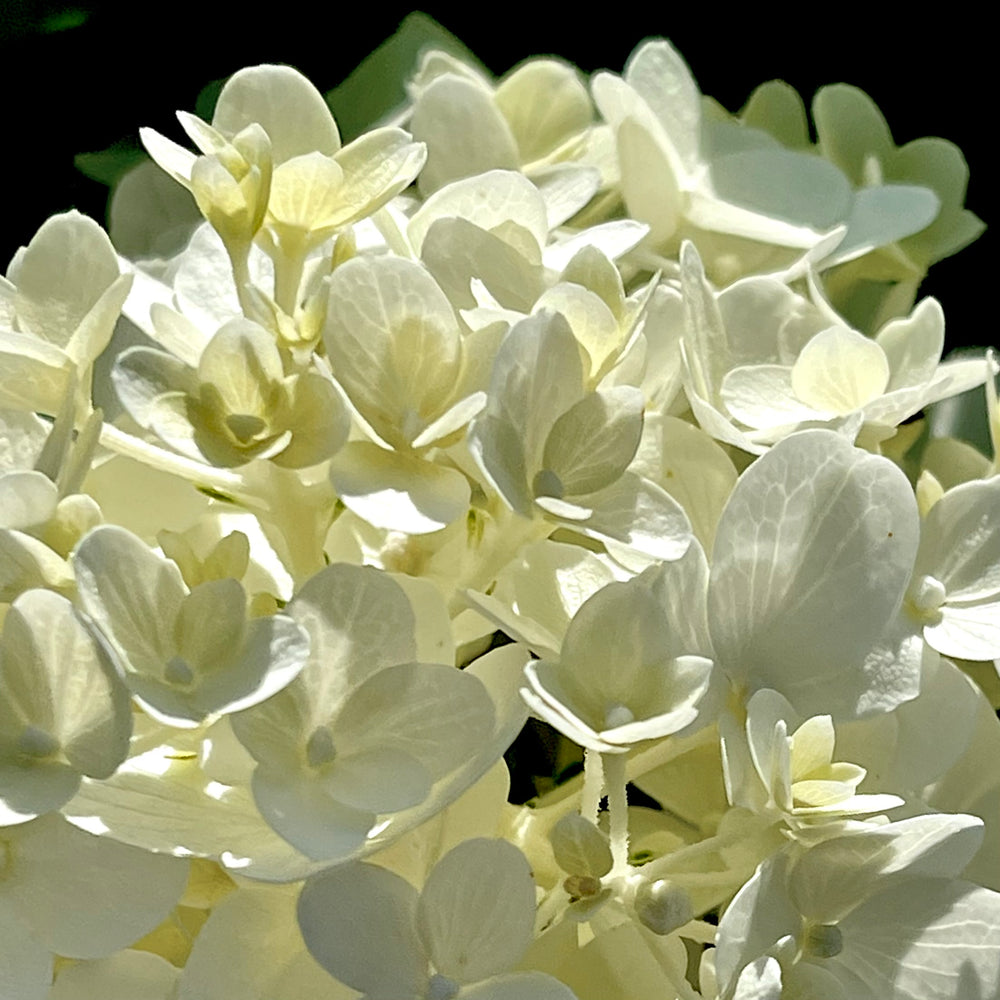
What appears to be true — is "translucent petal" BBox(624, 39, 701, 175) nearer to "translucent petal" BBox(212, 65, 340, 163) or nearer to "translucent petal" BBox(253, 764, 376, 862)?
"translucent petal" BBox(212, 65, 340, 163)

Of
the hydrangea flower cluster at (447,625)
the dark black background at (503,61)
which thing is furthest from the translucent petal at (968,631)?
the dark black background at (503,61)

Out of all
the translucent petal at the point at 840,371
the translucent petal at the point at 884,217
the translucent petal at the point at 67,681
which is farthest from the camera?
the translucent petal at the point at 884,217

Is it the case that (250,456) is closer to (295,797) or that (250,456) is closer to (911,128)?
(295,797)

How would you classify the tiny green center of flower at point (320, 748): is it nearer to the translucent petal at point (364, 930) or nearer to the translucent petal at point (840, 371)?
the translucent petal at point (364, 930)

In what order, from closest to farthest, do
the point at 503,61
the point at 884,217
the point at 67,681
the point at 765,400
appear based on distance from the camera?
1. the point at 67,681
2. the point at 765,400
3. the point at 884,217
4. the point at 503,61

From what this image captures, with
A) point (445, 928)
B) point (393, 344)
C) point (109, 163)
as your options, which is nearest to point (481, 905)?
point (445, 928)

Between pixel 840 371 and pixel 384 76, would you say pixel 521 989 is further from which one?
pixel 384 76

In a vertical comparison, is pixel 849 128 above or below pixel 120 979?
above

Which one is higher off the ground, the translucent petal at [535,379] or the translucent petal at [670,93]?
the translucent petal at [670,93]
